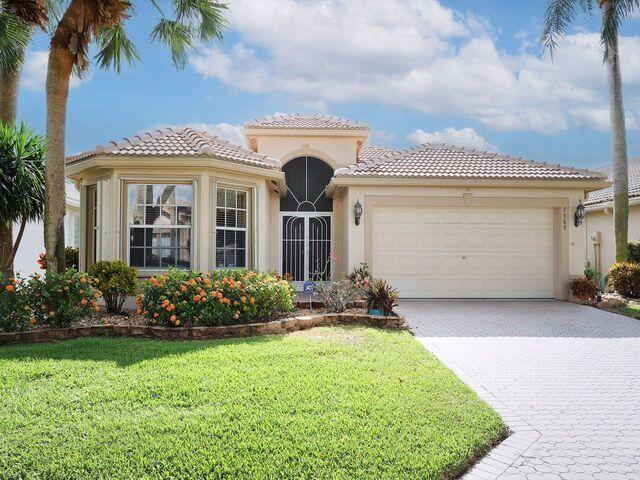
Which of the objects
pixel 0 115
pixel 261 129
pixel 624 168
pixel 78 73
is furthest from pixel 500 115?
pixel 0 115

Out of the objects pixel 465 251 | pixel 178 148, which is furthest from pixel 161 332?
pixel 465 251

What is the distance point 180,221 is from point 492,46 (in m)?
11.5

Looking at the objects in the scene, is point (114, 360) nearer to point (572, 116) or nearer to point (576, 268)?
point (576, 268)

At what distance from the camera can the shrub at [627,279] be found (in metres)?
13.5

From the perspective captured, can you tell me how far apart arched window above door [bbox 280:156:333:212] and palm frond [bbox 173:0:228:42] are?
20.4 feet

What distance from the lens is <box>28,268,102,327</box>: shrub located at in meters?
8.46

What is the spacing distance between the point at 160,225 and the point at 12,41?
6162 millimetres

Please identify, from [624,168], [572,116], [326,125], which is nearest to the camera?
[624,168]

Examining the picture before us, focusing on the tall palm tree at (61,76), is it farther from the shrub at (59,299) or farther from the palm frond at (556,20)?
the palm frond at (556,20)

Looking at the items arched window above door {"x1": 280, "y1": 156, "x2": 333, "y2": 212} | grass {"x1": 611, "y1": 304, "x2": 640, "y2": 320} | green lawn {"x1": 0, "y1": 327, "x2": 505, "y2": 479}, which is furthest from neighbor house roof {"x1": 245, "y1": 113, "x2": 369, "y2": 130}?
green lawn {"x1": 0, "y1": 327, "x2": 505, "y2": 479}

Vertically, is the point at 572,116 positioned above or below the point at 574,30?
below

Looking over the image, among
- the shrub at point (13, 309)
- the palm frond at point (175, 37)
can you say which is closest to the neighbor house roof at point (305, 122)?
the palm frond at point (175, 37)

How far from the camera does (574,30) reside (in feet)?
53.6

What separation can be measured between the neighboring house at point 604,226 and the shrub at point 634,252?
1816 mm
